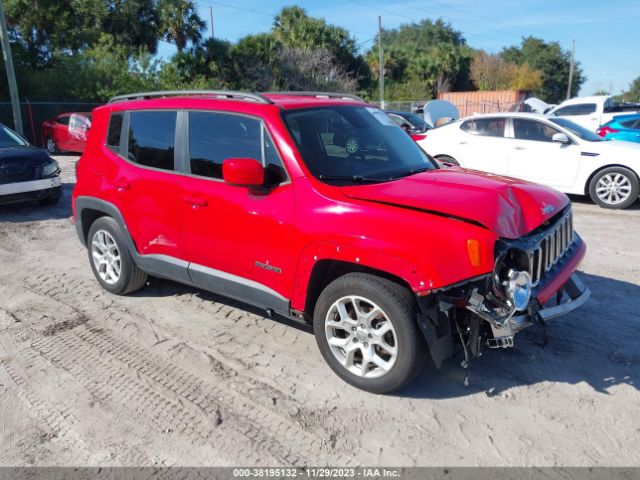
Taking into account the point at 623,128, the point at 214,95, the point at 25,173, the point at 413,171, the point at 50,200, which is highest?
the point at 214,95

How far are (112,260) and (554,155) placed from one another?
7544 mm

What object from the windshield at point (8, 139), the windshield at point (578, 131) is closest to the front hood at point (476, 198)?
the windshield at point (578, 131)

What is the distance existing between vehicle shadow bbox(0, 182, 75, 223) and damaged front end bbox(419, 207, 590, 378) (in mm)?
7669

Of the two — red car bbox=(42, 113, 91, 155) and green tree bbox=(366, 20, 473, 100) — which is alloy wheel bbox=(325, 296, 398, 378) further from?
green tree bbox=(366, 20, 473, 100)

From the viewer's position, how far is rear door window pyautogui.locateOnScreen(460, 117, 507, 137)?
10.0m

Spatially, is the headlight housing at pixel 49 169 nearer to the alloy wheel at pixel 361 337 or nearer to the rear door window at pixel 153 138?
the rear door window at pixel 153 138

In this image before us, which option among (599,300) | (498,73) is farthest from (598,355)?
(498,73)

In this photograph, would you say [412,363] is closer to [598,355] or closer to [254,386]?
[254,386]

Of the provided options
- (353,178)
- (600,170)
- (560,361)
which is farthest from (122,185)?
(600,170)

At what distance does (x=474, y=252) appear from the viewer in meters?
3.09

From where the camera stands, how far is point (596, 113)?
17234 mm

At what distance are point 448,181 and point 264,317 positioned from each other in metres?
2.03

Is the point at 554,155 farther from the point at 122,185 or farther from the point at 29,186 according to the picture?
the point at 29,186

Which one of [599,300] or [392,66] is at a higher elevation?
[392,66]
